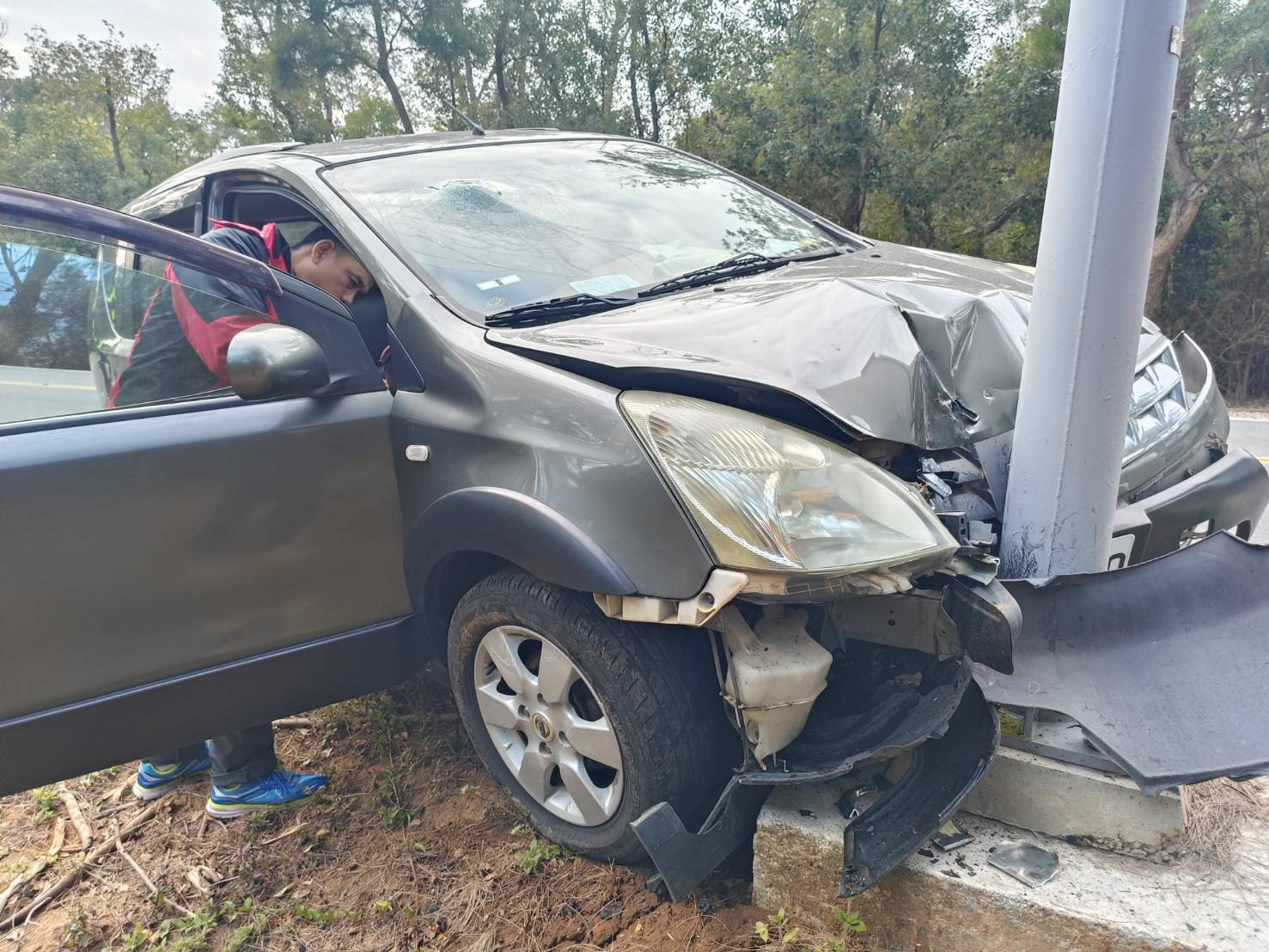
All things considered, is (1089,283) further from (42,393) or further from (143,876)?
(143,876)

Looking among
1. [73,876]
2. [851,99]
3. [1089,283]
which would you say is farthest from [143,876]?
[851,99]

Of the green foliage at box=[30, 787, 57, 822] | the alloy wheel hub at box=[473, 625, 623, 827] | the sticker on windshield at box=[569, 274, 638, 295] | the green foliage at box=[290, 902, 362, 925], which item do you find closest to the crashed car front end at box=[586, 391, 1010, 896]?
the alloy wheel hub at box=[473, 625, 623, 827]

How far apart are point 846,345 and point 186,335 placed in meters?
1.71

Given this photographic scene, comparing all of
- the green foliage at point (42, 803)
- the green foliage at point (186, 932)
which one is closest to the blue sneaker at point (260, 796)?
the green foliage at point (186, 932)

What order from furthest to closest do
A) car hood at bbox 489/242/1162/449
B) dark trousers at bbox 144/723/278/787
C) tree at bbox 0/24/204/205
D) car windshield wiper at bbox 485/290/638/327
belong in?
tree at bbox 0/24/204/205 < dark trousers at bbox 144/723/278/787 < car windshield wiper at bbox 485/290/638/327 < car hood at bbox 489/242/1162/449

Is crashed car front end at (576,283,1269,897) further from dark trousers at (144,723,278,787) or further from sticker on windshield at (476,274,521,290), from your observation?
dark trousers at (144,723,278,787)

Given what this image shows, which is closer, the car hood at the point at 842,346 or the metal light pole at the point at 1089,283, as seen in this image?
the metal light pole at the point at 1089,283

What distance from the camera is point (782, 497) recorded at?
1.79 metres

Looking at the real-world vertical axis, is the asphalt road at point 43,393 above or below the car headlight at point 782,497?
above

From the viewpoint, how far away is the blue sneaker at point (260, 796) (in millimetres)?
2717

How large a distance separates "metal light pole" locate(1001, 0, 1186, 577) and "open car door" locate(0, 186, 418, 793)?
167 cm

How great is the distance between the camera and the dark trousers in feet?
8.83

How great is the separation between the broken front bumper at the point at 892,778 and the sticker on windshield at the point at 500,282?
147cm

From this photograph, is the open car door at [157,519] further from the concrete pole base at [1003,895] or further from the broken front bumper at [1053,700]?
the concrete pole base at [1003,895]
